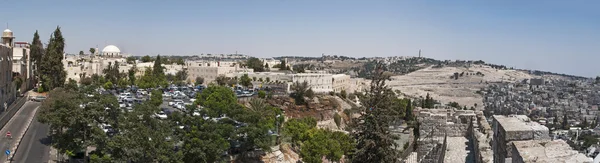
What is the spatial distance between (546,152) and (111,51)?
269 ft

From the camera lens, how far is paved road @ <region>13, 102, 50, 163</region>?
71.1ft

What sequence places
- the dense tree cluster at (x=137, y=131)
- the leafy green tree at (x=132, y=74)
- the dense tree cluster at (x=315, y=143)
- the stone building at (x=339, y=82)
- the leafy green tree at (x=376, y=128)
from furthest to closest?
the stone building at (x=339, y=82), the leafy green tree at (x=132, y=74), the dense tree cluster at (x=315, y=143), the dense tree cluster at (x=137, y=131), the leafy green tree at (x=376, y=128)

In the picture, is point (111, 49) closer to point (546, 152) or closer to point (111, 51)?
point (111, 51)

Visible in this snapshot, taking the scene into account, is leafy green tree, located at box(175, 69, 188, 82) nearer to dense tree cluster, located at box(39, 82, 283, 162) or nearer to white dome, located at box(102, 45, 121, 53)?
white dome, located at box(102, 45, 121, 53)

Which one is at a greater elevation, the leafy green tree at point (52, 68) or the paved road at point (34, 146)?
the leafy green tree at point (52, 68)

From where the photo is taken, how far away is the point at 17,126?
28.1 m

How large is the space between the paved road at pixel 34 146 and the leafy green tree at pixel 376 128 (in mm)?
15317

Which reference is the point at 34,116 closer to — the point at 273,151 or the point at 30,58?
the point at 273,151

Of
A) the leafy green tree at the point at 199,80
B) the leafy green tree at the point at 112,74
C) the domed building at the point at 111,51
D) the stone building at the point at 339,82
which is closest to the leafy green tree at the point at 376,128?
the leafy green tree at the point at 112,74

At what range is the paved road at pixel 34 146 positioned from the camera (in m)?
21.7

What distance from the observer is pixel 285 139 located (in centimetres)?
3712

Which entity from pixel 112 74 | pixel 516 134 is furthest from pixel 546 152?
pixel 112 74

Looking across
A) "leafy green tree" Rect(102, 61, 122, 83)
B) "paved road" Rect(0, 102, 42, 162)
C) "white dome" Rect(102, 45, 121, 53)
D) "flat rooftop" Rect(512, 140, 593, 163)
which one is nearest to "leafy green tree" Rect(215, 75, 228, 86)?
"leafy green tree" Rect(102, 61, 122, 83)

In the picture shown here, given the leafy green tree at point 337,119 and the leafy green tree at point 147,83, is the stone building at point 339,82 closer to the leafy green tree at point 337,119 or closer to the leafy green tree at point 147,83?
the leafy green tree at point 337,119
